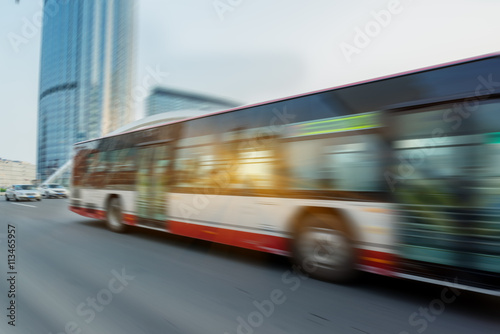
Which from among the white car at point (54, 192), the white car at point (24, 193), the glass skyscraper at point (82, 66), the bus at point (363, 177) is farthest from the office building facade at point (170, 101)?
the bus at point (363, 177)

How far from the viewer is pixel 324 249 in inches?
177

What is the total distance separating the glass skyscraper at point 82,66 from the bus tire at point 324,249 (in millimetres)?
82181

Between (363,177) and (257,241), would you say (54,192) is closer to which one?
(257,241)

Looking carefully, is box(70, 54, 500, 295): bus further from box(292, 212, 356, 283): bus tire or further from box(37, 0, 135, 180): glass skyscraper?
box(37, 0, 135, 180): glass skyscraper

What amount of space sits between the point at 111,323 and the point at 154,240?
448 centimetres

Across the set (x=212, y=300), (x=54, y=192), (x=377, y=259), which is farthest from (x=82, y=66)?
(x=377, y=259)

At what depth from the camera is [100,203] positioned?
30.2 ft

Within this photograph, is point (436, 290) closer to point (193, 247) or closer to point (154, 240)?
point (193, 247)

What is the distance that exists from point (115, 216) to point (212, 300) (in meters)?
5.83

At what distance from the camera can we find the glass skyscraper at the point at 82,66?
8456 cm

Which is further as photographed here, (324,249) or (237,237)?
(237,237)

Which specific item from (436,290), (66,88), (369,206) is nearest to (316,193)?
(369,206)

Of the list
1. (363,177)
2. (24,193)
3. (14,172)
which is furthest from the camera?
(14,172)

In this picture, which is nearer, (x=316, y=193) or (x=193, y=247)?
(x=316, y=193)
